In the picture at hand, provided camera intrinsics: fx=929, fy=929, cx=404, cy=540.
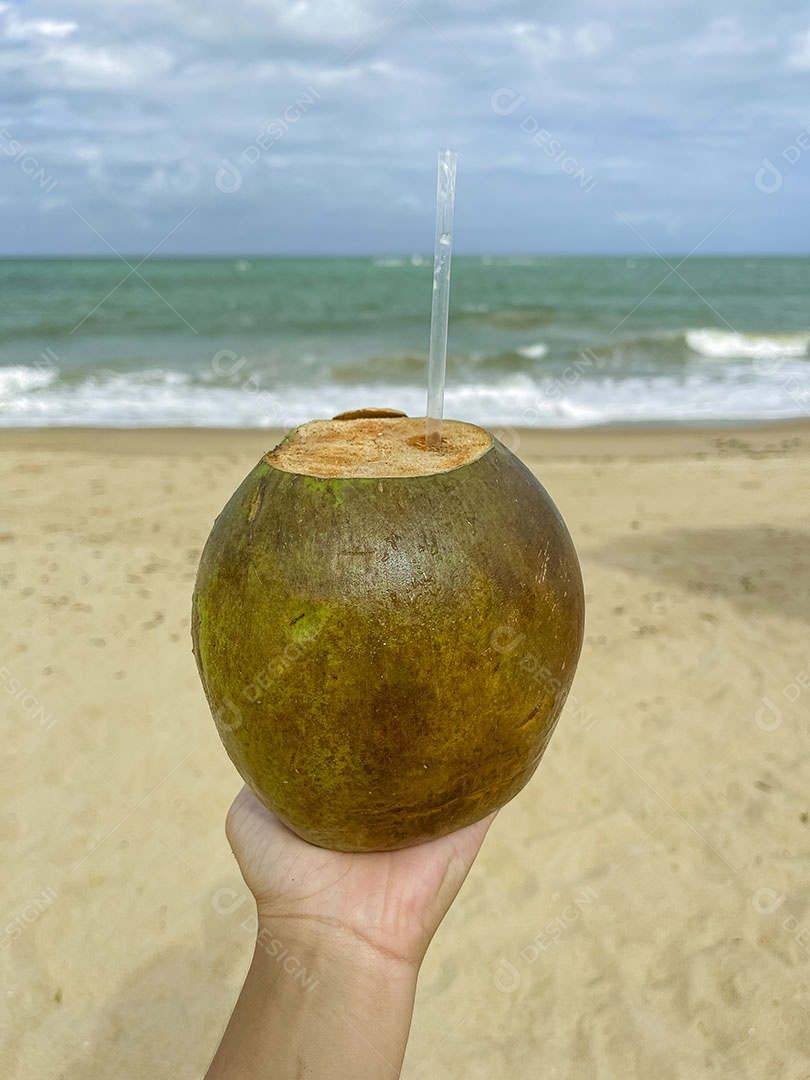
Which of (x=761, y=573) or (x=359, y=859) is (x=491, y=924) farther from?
(x=761, y=573)

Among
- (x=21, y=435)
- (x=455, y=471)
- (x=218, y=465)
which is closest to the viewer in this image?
(x=455, y=471)

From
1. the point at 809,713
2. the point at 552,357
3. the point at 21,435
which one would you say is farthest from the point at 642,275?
the point at 809,713
